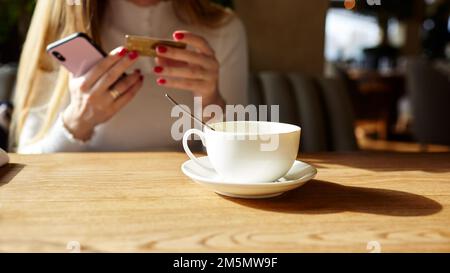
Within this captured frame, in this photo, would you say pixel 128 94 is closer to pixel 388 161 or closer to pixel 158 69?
pixel 158 69

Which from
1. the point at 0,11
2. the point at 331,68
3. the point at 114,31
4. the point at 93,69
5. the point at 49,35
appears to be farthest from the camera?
the point at 331,68

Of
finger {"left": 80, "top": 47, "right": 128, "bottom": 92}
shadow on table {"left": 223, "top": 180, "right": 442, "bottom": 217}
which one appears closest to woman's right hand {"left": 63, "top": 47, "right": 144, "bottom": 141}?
finger {"left": 80, "top": 47, "right": 128, "bottom": 92}

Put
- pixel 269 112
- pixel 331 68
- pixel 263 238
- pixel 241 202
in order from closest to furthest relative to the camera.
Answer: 1. pixel 263 238
2. pixel 241 202
3. pixel 269 112
4. pixel 331 68

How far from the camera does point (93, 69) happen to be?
897mm

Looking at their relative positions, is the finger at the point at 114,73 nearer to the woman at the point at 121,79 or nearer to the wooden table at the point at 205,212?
the woman at the point at 121,79

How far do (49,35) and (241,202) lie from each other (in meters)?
0.81

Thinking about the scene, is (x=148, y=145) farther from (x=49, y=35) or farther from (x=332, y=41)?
(x=332, y=41)

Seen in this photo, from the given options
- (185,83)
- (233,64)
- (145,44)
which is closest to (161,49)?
(145,44)

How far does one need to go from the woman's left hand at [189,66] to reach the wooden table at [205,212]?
0.84ft

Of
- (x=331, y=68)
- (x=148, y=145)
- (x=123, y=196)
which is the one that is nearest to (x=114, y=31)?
(x=148, y=145)

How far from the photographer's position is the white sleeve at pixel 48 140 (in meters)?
1.02

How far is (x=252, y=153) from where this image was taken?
525 mm

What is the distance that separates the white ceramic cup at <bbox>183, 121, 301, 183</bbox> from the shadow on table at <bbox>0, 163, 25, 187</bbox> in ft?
0.98

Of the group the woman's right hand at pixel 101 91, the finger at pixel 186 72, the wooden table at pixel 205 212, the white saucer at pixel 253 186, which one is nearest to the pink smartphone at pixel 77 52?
the woman's right hand at pixel 101 91
